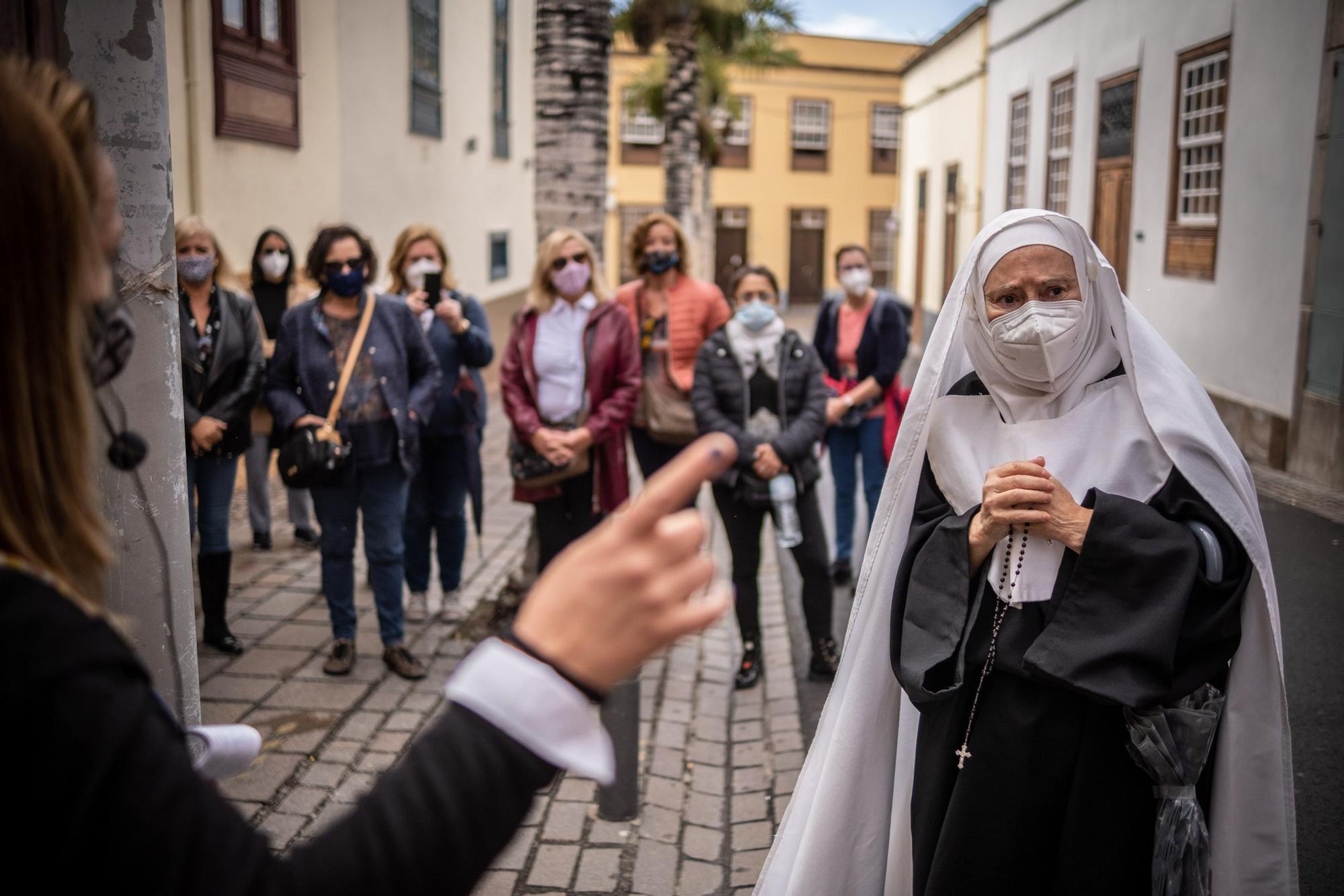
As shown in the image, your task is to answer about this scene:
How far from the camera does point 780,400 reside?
5812 millimetres

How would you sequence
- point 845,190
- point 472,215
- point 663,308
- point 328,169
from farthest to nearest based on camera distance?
point 845,190 < point 472,215 < point 328,169 < point 663,308

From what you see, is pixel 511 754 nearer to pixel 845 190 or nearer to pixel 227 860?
pixel 227 860

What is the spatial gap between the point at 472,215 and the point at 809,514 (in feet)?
51.1

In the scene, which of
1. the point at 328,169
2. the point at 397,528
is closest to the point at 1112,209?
the point at 328,169

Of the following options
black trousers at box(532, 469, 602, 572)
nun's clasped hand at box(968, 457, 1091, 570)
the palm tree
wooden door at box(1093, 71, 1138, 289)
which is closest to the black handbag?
black trousers at box(532, 469, 602, 572)

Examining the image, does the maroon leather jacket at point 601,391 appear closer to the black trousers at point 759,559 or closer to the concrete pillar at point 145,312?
the black trousers at point 759,559

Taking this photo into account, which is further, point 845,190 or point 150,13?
point 845,190

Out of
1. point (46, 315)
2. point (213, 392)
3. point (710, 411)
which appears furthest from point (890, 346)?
point (46, 315)

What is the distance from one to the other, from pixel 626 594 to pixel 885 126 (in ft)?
148

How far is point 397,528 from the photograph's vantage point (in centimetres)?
578

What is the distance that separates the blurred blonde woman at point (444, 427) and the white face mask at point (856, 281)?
8.30 feet

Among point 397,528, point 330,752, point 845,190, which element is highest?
point 845,190

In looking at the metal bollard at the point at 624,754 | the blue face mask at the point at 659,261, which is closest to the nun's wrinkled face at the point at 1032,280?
the metal bollard at the point at 624,754

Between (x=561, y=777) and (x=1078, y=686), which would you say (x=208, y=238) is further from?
(x=1078, y=686)
